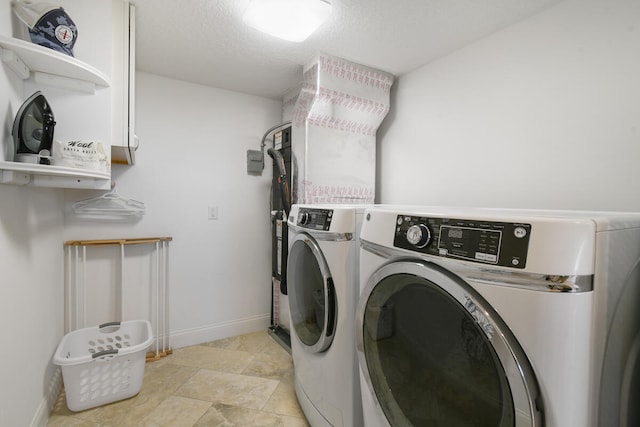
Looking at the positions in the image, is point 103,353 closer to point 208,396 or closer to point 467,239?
point 208,396

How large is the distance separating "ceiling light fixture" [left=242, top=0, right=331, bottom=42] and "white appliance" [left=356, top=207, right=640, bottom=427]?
1.12 meters

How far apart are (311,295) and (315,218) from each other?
0.40 meters

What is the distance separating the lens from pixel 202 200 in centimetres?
242

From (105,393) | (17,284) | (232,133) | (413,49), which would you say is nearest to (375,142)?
(413,49)

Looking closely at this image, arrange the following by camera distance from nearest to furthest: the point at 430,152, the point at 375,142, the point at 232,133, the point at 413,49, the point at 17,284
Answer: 1. the point at 17,284
2. the point at 413,49
3. the point at 430,152
4. the point at 375,142
5. the point at 232,133

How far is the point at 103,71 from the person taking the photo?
4.38 feet

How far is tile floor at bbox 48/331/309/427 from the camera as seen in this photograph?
154 cm

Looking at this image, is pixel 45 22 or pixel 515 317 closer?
pixel 515 317

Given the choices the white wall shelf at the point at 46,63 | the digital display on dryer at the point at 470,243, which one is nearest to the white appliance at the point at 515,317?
the digital display on dryer at the point at 470,243

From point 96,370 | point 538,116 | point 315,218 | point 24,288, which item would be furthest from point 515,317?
point 96,370

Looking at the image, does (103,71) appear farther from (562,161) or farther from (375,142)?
(562,161)

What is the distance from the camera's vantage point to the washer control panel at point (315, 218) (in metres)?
1.30

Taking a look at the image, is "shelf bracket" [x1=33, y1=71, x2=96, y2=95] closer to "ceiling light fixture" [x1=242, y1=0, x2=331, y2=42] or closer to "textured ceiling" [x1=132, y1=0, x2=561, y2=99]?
"textured ceiling" [x1=132, y1=0, x2=561, y2=99]

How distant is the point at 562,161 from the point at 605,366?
1120 millimetres
